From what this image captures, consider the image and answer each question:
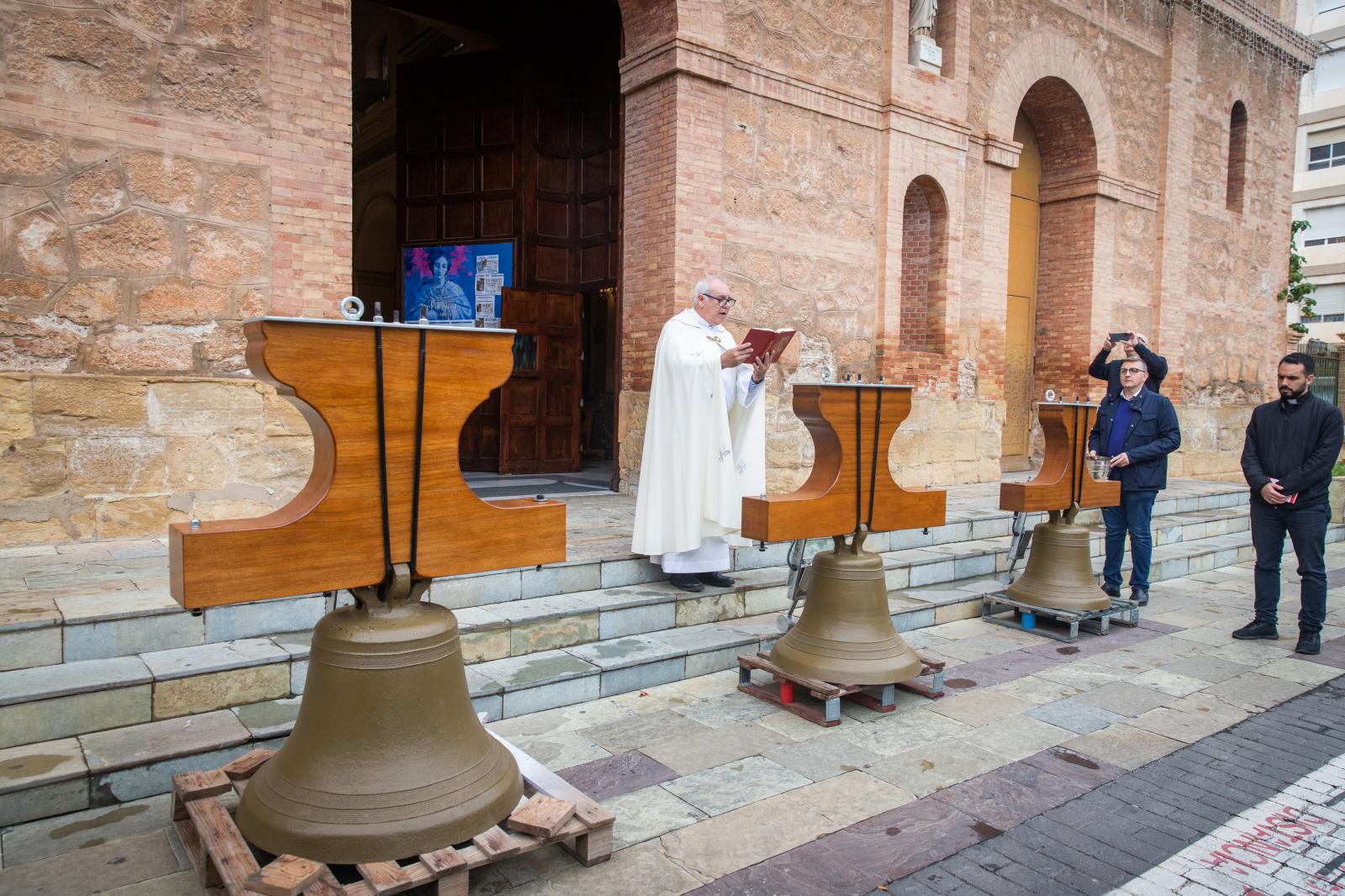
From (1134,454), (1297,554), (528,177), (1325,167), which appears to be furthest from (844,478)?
(1325,167)

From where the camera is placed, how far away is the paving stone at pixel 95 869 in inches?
110

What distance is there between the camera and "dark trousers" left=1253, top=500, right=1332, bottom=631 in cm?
598

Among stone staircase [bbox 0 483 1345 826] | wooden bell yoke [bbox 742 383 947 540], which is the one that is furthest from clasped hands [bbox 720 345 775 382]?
stone staircase [bbox 0 483 1345 826]

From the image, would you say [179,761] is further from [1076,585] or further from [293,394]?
[1076,585]

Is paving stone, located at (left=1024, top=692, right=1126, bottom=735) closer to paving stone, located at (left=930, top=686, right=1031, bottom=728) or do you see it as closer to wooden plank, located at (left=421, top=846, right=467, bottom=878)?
paving stone, located at (left=930, top=686, right=1031, bottom=728)

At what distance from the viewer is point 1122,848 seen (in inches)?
129

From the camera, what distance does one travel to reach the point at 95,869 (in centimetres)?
292

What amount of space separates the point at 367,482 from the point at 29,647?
90.6 inches

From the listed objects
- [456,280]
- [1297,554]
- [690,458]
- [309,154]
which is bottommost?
[1297,554]

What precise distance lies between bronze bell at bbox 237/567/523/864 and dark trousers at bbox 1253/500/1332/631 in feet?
18.4

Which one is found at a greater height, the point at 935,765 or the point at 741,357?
the point at 741,357

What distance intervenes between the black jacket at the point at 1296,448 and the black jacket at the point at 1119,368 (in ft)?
2.53

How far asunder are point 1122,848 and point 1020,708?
4.83ft

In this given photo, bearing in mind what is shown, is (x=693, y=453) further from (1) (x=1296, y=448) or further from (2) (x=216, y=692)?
(1) (x=1296, y=448)
